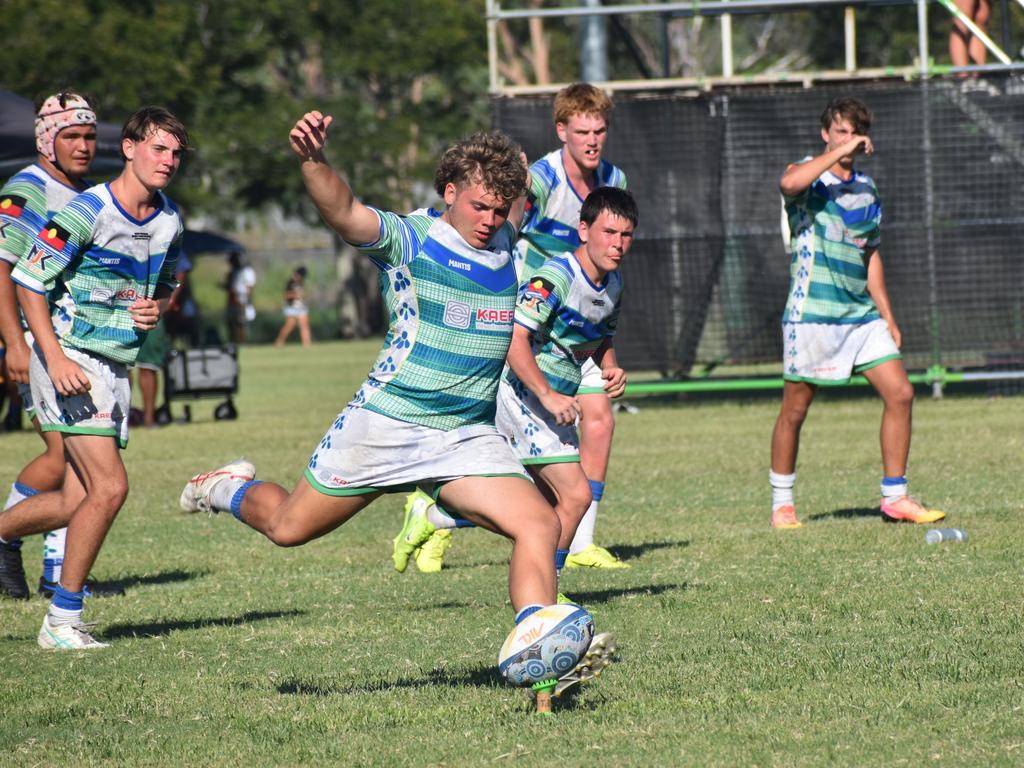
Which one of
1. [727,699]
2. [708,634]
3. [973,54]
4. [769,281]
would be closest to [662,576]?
[708,634]

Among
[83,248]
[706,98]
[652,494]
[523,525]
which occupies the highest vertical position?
[706,98]

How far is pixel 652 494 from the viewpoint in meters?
11.3

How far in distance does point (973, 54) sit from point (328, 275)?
139 feet

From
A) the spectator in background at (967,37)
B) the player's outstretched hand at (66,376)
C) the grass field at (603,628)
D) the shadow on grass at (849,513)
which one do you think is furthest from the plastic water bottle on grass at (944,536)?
the spectator in background at (967,37)

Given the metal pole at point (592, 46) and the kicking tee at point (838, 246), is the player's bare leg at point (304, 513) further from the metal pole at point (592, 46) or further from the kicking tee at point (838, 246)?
the metal pole at point (592, 46)

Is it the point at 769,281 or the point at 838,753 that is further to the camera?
the point at 769,281

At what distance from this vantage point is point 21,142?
1420cm

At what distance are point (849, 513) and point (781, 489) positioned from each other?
704mm

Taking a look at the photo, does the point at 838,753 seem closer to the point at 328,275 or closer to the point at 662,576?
the point at 662,576

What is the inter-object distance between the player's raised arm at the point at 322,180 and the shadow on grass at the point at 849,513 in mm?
5241

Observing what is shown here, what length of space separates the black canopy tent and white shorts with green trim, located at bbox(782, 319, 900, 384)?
276 inches

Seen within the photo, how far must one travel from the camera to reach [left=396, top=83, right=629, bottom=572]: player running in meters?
8.34

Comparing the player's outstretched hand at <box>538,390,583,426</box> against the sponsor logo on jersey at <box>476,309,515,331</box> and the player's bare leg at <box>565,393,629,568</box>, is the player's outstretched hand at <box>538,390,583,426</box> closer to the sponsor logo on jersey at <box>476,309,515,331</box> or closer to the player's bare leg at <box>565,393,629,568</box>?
the sponsor logo on jersey at <box>476,309,515,331</box>

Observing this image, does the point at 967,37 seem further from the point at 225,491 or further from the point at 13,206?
the point at 225,491
